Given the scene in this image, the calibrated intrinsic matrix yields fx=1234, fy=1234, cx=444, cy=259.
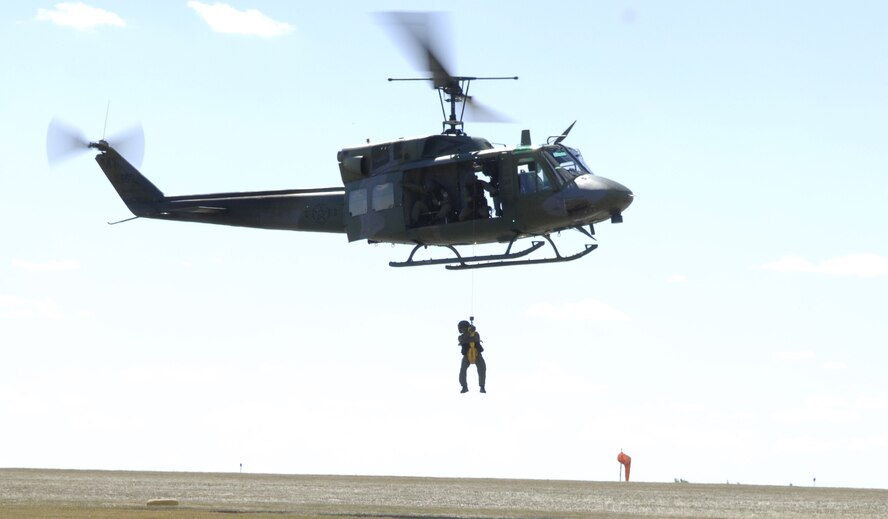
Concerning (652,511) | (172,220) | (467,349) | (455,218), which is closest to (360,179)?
(455,218)

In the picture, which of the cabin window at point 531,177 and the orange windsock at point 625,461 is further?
the orange windsock at point 625,461

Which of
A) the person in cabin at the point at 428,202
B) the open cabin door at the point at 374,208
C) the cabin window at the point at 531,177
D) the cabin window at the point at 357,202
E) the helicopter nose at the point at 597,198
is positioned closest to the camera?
the helicopter nose at the point at 597,198

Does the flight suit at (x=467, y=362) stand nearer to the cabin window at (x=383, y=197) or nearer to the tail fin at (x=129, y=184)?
the cabin window at (x=383, y=197)

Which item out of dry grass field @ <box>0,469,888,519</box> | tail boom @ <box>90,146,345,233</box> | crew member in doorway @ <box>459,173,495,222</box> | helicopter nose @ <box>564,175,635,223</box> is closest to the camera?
helicopter nose @ <box>564,175,635,223</box>

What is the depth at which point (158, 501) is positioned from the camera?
32625 millimetres

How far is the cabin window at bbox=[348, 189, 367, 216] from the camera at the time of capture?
3309 centimetres

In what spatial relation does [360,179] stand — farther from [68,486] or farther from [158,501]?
[68,486]

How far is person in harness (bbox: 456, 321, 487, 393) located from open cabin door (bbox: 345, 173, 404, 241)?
355cm

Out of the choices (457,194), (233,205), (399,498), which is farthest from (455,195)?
(399,498)

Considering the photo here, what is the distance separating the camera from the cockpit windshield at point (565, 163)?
30297 mm

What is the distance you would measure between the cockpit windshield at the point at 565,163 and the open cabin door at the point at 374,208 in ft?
13.8

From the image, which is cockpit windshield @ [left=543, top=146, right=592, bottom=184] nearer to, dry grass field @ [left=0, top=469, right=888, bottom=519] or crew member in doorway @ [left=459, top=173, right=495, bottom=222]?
crew member in doorway @ [left=459, top=173, right=495, bottom=222]

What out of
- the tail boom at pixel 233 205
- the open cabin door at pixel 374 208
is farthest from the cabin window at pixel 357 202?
the tail boom at pixel 233 205

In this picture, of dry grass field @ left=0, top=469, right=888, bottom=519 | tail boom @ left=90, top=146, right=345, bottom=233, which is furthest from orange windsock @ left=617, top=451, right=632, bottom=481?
tail boom @ left=90, top=146, right=345, bottom=233
